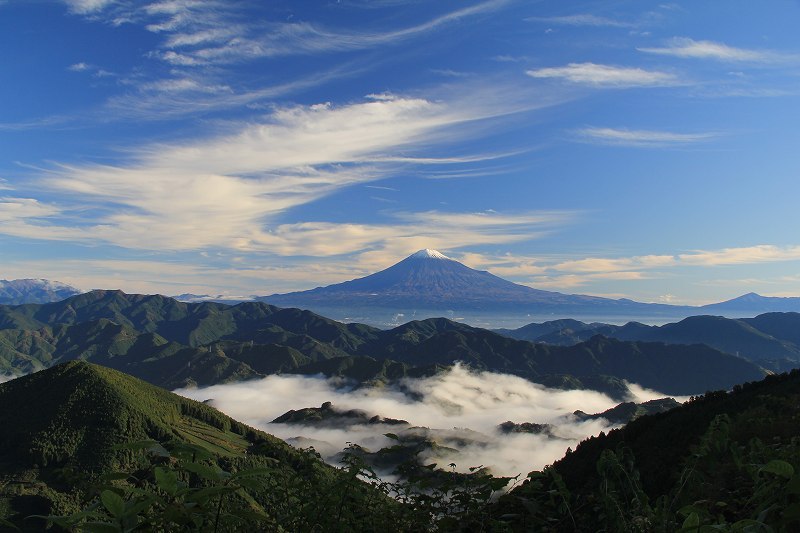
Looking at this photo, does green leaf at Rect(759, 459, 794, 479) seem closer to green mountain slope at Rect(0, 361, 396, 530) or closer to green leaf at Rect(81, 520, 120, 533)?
green leaf at Rect(81, 520, 120, 533)

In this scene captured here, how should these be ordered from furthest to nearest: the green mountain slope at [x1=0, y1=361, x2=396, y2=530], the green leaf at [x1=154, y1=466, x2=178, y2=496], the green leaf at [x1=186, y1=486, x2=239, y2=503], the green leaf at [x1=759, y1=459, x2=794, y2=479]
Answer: the green mountain slope at [x1=0, y1=361, x2=396, y2=530] < the green leaf at [x1=186, y1=486, x2=239, y2=503] < the green leaf at [x1=154, y1=466, x2=178, y2=496] < the green leaf at [x1=759, y1=459, x2=794, y2=479]

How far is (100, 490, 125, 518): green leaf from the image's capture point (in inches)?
87.4

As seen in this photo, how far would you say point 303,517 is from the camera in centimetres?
504

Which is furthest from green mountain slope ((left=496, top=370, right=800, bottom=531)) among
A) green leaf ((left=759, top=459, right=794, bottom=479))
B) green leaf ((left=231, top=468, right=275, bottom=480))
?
green leaf ((left=231, top=468, right=275, bottom=480))

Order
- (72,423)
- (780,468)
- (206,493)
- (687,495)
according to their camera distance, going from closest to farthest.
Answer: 1. (780,468)
2. (206,493)
3. (687,495)
4. (72,423)

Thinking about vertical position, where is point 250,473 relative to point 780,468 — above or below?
below

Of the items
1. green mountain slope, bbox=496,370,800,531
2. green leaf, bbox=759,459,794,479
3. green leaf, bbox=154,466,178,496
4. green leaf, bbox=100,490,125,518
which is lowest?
green mountain slope, bbox=496,370,800,531

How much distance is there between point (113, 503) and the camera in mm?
2238

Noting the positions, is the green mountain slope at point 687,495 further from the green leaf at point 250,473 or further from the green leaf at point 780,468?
the green leaf at point 250,473

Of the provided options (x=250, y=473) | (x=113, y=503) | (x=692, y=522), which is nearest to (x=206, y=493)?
(x=250, y=473)

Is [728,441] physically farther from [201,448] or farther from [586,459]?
[586,459]

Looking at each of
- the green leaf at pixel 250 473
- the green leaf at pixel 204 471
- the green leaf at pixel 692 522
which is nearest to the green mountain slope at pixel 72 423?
the green leaf at pixel 204 471

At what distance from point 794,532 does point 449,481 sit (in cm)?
320

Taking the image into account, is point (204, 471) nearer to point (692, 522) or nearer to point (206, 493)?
point (206, 493)
